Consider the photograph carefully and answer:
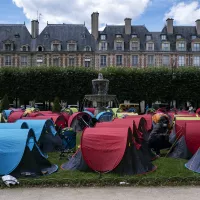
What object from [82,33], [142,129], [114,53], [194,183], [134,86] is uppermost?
[82,33]

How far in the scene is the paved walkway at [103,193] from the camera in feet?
23.9

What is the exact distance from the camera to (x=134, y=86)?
134ft

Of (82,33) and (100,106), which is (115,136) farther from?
(82,33)

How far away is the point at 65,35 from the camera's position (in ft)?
190

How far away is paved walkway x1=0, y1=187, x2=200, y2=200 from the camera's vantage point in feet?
23.9

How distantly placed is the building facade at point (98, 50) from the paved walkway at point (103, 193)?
47.8m

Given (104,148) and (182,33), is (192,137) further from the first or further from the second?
(182,33)

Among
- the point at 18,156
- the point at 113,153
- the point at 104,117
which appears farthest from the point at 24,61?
the point at 113,153

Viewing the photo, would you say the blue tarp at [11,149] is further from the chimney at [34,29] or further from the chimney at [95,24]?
the chimney at [34,29]

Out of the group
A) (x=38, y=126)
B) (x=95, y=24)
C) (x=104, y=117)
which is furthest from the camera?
(x=95, y=24)

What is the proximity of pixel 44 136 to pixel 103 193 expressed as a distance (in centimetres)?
603

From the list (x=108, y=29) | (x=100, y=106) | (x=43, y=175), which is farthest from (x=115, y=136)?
(x=108, y=29)

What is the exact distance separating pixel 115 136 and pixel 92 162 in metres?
0.98

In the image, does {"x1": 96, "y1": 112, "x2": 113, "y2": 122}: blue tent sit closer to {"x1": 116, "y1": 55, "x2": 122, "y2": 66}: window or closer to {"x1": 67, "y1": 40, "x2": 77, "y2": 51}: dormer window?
{"x1": 116, "y1": 55, "x2": 122, "y2": 66}: window
